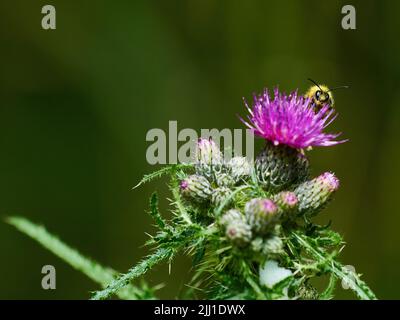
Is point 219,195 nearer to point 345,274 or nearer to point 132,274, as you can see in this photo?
point 132,274

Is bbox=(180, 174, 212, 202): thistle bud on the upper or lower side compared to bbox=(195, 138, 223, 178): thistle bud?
lower

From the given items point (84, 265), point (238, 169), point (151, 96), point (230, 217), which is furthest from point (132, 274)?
point (151, 96)

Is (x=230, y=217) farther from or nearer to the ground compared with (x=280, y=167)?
nearer to the ground

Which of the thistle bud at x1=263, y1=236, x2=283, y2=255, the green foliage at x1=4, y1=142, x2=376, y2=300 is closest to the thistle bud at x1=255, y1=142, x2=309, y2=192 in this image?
the green foliage at x1=4, y1=142, x2=376, y2=300

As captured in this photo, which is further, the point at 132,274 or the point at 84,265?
the point at 132,274

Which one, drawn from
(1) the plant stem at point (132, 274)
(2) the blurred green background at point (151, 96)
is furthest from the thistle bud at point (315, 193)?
(2) the blurred green background at point (151, 96)

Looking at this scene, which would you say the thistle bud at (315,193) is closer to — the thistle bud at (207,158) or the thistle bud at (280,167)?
the thistle bud at (280,167)

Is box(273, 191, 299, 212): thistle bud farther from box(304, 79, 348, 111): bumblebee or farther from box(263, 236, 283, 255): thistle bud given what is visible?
box(304, 79, 348, 111): bumblebee

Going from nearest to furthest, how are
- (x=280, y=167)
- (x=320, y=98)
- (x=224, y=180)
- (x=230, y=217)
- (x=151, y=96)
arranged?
(x=230, y=217) < (x=224, y=180) < (x=280, y=167) < (x=320, y=98) < (x=151, y=96)
